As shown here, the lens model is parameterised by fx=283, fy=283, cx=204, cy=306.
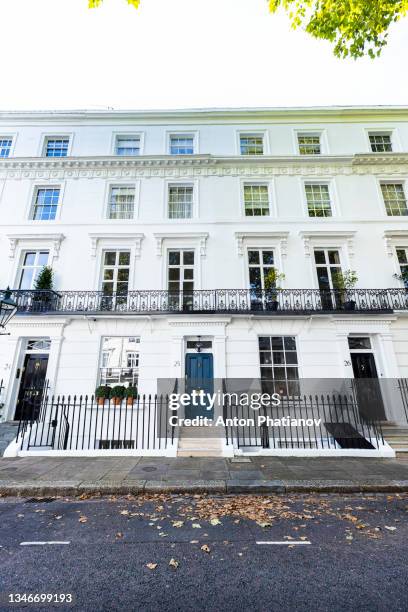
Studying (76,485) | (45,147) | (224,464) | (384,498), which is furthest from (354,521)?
(45,147)

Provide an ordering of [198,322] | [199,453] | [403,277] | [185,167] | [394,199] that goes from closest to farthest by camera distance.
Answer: [199,453], [198,322], [403,277], [394,199], [185,167]

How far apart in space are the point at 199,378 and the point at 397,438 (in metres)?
6.87

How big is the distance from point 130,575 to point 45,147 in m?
18.9

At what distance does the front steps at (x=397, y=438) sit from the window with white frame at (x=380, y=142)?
1414 cm

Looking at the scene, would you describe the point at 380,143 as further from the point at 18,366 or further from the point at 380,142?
the point at 18,366

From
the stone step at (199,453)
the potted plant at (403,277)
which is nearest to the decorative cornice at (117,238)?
the stone step at (199,453)

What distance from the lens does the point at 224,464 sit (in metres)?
7.27

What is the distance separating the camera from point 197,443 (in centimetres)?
879

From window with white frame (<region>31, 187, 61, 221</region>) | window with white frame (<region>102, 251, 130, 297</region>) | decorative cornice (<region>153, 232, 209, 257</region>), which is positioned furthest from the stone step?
window with white frame (<region>31, 187, 61, 221</region>)

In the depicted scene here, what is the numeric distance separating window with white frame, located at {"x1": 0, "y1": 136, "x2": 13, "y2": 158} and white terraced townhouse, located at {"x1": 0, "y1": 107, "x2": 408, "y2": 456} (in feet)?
0.24

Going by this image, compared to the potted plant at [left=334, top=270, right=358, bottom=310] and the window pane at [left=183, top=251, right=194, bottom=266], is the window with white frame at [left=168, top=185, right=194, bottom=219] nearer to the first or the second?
the window pane at [left=183, top=251, right=194, bottom=266]

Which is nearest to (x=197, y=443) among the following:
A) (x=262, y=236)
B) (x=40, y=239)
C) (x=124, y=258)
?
(x=124, y=258)

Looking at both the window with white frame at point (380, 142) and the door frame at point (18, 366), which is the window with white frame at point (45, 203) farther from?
the window with white frame at point (380, 142)

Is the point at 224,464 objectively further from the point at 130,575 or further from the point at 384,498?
the point at 130,575
